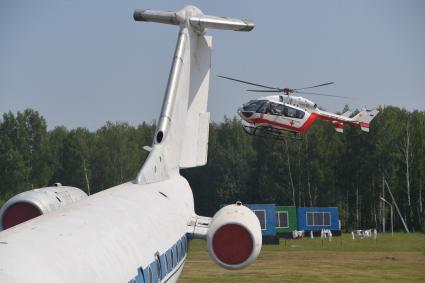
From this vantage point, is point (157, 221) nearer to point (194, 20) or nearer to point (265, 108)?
point (194, 20)

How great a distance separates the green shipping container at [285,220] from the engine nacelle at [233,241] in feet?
128

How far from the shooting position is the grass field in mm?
26500

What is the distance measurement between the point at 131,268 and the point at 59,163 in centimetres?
7648

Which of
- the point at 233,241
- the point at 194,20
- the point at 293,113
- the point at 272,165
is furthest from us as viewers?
the point at 272,165

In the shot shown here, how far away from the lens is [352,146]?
77750 mm

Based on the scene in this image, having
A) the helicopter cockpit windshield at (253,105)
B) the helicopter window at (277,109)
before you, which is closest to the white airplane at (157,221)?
the helicopter window at (277,109)

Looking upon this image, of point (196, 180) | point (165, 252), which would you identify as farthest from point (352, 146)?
point (165, 252)

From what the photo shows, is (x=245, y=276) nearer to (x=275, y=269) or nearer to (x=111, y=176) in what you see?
(x=275, y=269)

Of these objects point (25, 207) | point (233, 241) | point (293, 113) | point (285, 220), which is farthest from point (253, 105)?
point (25, 207)

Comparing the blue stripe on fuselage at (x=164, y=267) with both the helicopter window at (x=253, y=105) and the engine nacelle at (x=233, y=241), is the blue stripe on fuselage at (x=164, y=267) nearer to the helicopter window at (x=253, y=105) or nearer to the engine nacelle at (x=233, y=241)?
the engine nacelle at (x=233, y=241)

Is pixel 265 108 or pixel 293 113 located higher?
pixel 265 108

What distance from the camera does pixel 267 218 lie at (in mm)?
47875

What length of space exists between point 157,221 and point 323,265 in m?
20.0

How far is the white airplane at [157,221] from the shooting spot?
6.92m
